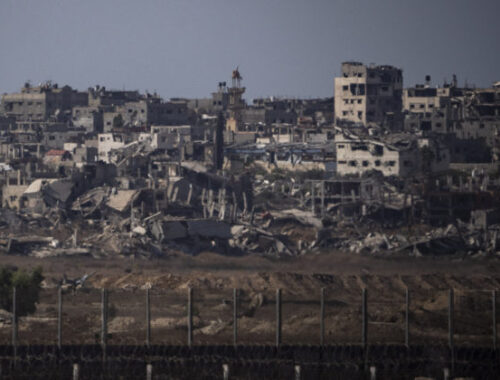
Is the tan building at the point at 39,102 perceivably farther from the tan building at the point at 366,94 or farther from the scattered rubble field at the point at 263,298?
the scattered rubble field at the point at 263,298

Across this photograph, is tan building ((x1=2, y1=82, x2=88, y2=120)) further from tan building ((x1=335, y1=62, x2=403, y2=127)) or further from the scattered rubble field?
the scattered rubble field

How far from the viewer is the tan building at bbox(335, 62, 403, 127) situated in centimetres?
9194

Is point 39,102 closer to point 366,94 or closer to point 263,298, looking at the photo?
point 366,94

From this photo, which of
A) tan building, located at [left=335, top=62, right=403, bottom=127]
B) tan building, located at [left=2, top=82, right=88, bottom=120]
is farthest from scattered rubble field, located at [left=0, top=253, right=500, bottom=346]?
tan building, located at [left=2, top=82, right=88, bottom=120]

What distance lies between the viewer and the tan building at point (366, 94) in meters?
91.9

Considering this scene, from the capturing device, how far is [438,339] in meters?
26.6

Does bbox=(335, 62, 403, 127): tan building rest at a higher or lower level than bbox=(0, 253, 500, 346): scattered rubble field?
higher

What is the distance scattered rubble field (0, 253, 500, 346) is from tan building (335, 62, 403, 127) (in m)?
45.9

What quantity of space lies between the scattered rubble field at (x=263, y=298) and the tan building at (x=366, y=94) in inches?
1806

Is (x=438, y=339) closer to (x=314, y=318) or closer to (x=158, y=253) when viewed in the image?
(x=314, y=318)

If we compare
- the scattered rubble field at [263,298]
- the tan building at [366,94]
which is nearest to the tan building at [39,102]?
the tan building at [366,94]

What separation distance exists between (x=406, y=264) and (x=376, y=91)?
48.3 m

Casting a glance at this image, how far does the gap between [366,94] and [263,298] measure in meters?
61.2

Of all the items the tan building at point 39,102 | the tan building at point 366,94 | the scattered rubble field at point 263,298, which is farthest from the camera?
the tan building at point 39,102
